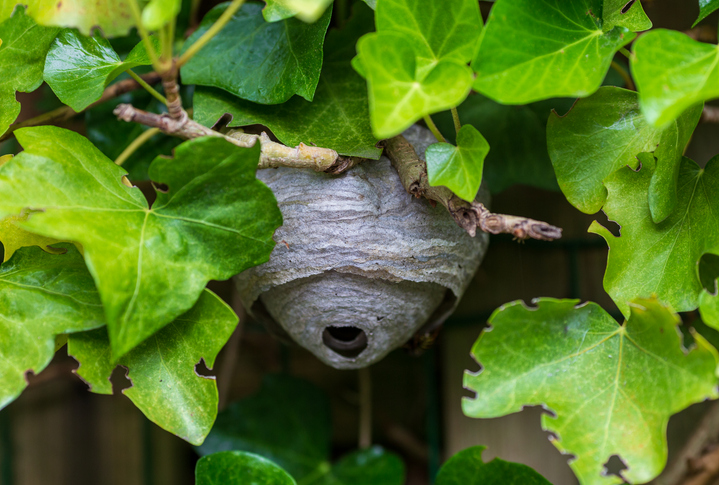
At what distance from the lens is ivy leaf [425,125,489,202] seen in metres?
0.57

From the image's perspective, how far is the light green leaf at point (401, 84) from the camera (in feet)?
1.50

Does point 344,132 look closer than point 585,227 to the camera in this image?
Yes

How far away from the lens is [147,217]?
0.58 m

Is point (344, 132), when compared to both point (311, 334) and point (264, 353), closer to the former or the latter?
point (311, 334)

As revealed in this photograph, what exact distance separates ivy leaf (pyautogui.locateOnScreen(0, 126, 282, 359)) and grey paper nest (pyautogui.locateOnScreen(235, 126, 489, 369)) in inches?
5.6

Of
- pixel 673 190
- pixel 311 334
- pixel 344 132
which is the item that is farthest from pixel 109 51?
pixel 673 190

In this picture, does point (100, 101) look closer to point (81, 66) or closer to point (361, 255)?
point (81, 66)

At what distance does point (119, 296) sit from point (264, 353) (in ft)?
3.70

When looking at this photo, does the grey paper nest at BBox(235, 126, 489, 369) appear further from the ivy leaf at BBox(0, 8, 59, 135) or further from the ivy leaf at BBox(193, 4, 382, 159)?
the ivy leaf at BBox(0, 8, 59, 135)

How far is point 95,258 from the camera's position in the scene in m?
0.50

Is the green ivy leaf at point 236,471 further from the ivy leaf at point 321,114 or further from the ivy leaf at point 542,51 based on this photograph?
the ivy leaf at point 542,51

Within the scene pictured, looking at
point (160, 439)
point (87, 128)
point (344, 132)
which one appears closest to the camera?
point (344, 132)

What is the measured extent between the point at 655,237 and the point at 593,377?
0.17 meters

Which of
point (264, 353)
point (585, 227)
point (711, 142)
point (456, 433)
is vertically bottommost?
point (264, 353)
